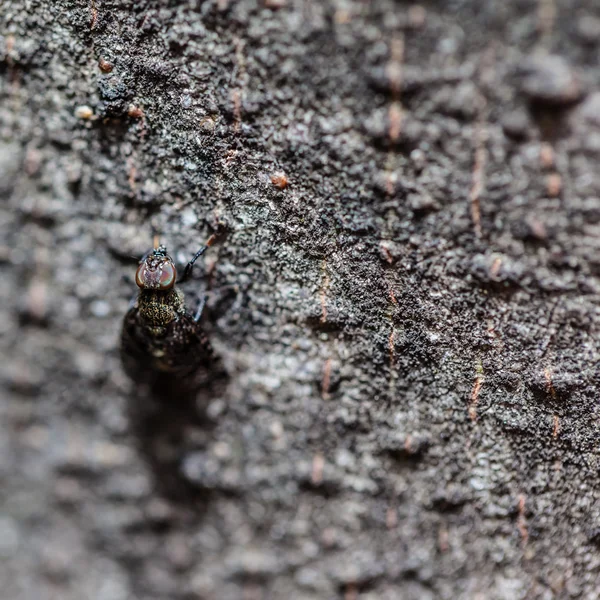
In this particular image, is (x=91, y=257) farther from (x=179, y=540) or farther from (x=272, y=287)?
(x=179, y=540)

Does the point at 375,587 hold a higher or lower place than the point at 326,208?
lower

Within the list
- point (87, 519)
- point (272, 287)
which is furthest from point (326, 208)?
point (87, 519)

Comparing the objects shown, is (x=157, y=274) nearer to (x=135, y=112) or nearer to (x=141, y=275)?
(x=141, y=275)

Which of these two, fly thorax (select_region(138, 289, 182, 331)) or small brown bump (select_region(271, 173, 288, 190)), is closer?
small brown bump (select_region(271, 173, 288, 190))

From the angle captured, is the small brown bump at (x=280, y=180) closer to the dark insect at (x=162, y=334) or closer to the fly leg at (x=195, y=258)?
the fly leg at (x=195, y=258)

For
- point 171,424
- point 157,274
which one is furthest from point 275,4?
point 171,424

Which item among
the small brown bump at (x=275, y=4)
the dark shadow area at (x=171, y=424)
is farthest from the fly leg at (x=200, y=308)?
the small brown bump at (x=275, y=4)

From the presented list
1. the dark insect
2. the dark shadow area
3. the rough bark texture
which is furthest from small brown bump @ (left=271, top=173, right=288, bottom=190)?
the dark shadow area

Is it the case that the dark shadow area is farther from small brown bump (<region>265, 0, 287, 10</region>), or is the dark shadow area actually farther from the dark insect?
small brown bump (<region>265, 0, 287, 10</region>)
